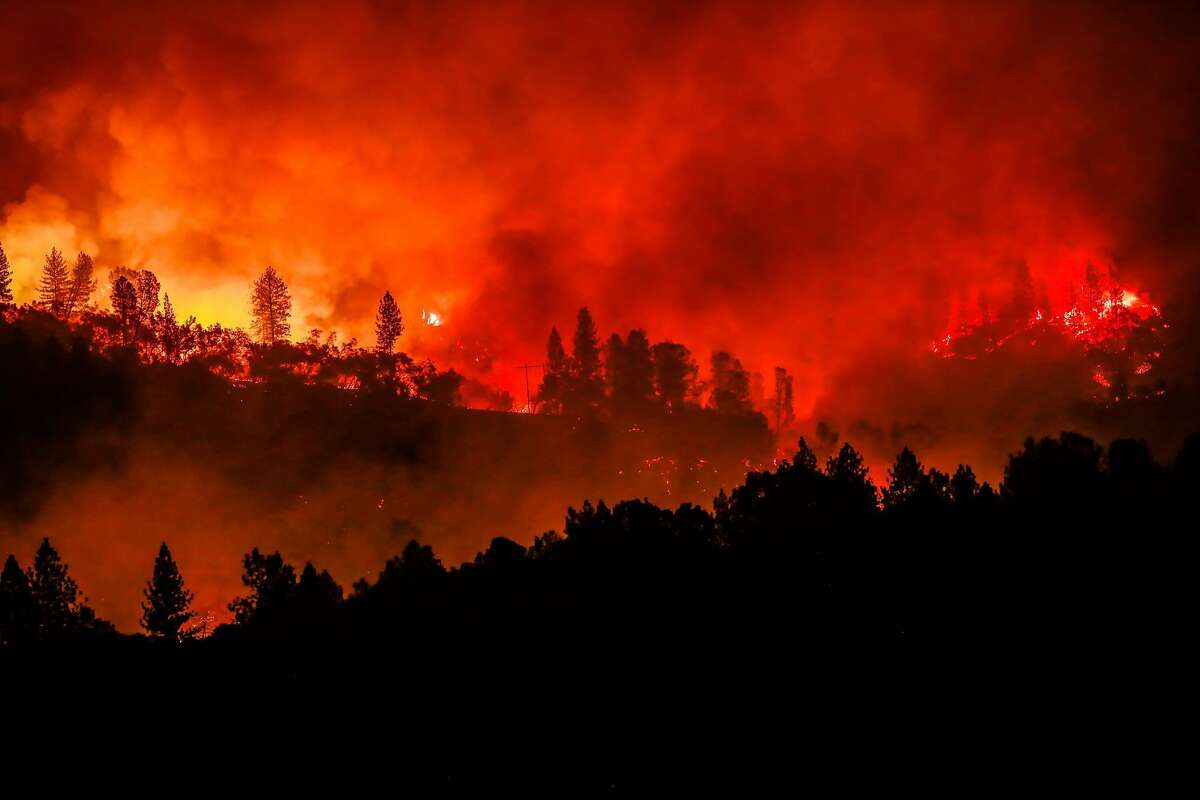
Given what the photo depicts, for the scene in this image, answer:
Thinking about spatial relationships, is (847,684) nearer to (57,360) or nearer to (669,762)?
(669,762)

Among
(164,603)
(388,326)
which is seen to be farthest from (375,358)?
(164,603)

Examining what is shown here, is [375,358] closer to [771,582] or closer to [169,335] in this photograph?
[169,335]

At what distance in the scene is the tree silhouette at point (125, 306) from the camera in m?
164

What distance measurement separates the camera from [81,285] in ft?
573

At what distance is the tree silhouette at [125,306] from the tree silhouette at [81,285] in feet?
36.3

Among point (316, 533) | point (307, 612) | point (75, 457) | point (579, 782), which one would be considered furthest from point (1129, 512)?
point (75, 457)

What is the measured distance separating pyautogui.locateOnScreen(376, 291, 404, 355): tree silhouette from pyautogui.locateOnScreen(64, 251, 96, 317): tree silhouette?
2307 inches

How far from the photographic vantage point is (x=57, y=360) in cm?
13975

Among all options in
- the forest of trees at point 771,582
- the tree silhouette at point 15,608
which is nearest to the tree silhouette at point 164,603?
the forest of trees at point 771,582

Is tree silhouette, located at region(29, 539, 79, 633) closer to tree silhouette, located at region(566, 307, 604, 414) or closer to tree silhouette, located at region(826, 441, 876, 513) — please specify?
tree silhouette, located at region(826, 441, 876, 513)

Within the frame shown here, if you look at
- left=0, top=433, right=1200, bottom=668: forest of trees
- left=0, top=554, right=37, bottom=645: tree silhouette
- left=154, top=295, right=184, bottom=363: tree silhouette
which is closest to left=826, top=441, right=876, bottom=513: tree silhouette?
left=0, top=433, right=1200, bottom=668: forest of trees

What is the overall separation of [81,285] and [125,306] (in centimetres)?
1887

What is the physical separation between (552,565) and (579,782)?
3267 cm

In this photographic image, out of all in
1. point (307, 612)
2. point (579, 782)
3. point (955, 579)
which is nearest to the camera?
point (579, 782)
